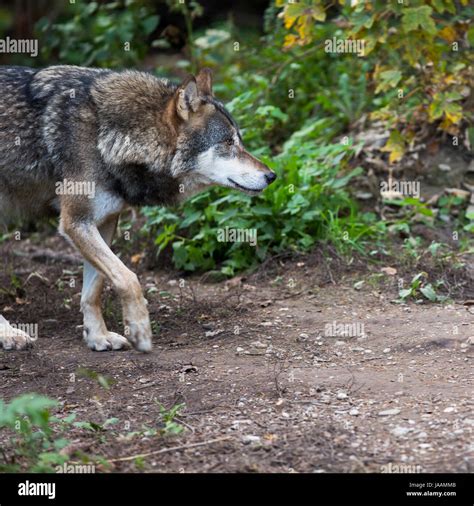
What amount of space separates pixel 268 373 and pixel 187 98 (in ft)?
6.76

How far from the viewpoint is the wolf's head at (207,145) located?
6.21 m

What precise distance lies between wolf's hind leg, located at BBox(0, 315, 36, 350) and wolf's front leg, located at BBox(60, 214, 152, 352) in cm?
51

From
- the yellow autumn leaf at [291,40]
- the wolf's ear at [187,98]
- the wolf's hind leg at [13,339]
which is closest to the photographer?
the wolf's ear at [187,98]

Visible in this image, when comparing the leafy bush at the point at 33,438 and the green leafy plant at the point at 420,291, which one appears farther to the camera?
the green leafy plant at the point at 420,291

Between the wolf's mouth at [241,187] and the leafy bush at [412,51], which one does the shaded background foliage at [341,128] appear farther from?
the wolf's mouth at [241,187]

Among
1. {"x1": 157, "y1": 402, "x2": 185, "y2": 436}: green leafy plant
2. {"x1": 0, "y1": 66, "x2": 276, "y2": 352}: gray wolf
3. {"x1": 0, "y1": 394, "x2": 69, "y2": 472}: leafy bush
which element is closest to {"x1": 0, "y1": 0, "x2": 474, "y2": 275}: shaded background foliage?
{"x1": 0, "y1": 66, "x2": 276, "y2": 352}: gray wolf

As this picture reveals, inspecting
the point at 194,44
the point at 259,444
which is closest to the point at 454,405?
the point at 259,444

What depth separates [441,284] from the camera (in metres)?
6.94

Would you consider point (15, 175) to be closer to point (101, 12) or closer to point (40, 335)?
point (40, 335)

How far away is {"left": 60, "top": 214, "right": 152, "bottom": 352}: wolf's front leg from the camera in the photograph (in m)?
5.90

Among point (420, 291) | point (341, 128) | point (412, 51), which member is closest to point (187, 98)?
point (412, 51)

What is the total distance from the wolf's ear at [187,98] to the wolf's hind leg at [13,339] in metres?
2.01

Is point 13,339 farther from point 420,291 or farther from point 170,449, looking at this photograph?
point 420,291

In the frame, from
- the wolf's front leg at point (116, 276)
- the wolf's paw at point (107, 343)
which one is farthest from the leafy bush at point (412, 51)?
the wolf's paw at point (107, 343)
